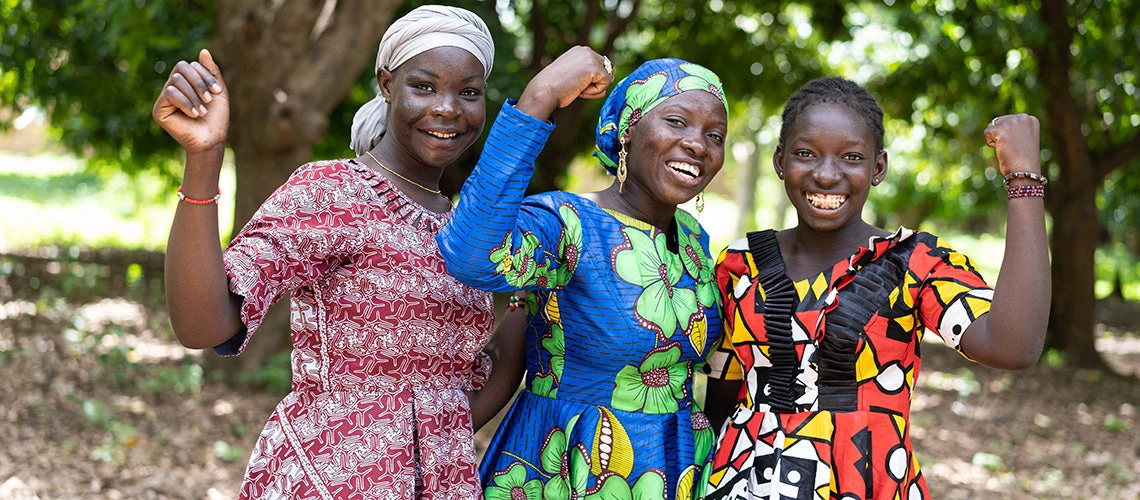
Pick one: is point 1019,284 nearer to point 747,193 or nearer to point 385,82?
point 385,82

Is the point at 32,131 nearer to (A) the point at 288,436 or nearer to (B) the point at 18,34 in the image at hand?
(B) the point at 18,34

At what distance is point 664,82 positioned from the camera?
2531 mm

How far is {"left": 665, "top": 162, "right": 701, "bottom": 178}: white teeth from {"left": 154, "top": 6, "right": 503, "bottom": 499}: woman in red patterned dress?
1.57 feet

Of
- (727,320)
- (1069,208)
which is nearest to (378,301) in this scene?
(727,320)

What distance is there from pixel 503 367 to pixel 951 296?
3.72 feet

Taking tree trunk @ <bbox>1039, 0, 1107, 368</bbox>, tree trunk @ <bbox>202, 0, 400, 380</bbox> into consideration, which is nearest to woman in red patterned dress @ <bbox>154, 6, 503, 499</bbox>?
tree trunk @ <bbox>202, 0, 400, 380</bbox>

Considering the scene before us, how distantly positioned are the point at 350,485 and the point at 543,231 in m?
0.71

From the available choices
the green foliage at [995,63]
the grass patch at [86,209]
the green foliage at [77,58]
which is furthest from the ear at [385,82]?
the grass patch at [86,209]

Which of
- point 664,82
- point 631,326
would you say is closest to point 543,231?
point 631,326

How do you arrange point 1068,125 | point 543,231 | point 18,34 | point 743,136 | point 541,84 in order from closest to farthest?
point 541,84, point 543,231, point 18,34, point 1068,125, point 743,136

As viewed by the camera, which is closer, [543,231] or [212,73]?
[212,73]

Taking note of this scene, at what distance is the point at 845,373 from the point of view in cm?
240

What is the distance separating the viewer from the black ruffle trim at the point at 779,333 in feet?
8.05

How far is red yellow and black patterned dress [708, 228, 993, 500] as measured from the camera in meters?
2.37
